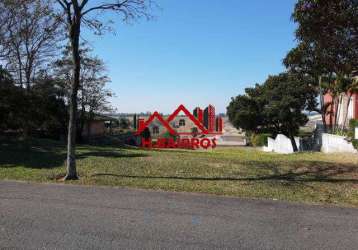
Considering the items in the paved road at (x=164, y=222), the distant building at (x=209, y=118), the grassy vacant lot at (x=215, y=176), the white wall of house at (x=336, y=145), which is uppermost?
the distant building at (x=209, y=118)

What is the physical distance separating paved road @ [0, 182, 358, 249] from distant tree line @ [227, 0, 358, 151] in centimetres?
468

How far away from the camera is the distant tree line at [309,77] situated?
8.40 metres

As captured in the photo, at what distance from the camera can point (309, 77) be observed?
108 feet

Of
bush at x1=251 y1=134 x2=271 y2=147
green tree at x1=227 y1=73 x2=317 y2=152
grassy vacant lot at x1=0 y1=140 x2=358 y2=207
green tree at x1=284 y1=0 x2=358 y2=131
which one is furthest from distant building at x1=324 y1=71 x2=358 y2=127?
grassy vacant lot at x1=0 y1=140 x2=358 y2=207

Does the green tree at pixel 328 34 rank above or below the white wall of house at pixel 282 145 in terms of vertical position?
above

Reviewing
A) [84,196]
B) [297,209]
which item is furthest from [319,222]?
[84,196]

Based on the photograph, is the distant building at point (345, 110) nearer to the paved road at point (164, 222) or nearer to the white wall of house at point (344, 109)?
the white wall of house at point (344, 109)

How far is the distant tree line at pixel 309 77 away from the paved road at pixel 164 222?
4683 millimetres

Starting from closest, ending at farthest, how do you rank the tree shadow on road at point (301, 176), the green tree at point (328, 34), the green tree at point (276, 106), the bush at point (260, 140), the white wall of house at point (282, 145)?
the green tree at point (328, 34) → the tree shadow on road at point (301, 176) → the white wall of house at point (282, 145) → the green tree at point (276, 106) → the bush at point (260, 140)

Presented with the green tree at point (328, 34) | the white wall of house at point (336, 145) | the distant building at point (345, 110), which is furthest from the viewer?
the distant building at point (345, 110)

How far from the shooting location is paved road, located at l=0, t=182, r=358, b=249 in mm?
4328

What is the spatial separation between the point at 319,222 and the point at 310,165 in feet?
19.0

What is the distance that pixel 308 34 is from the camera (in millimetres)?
8836

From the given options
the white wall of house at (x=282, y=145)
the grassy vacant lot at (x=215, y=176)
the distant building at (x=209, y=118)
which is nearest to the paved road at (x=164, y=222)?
the grassy vacant lot at (x=215, y=176)
